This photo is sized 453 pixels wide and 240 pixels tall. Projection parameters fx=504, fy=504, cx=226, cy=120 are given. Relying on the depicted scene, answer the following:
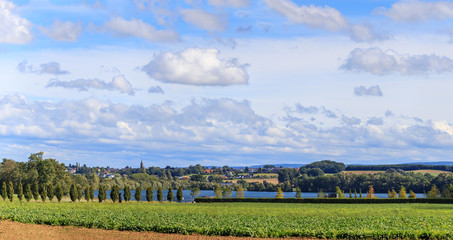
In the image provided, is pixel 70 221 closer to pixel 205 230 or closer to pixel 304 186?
pixel 205 230

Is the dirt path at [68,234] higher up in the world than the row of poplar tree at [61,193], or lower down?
lower down

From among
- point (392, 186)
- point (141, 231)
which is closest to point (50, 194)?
point (141, 231)

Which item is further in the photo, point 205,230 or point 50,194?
point 50,194

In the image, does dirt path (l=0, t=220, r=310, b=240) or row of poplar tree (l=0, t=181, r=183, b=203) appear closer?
dirt path (l=0, t=220, r=310, b=240)

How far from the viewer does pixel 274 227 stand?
35.4 m

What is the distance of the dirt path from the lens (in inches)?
1283

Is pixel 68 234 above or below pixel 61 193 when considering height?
below

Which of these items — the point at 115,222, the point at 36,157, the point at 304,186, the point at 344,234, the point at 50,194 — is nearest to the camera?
the point at 344,234

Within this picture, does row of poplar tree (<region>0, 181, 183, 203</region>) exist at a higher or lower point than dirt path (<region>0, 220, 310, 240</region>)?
higher

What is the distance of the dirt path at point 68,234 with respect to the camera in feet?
107

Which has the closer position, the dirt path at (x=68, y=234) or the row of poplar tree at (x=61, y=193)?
the dirt path at (x=68, y=234)

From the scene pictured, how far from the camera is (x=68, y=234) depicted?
113 ft

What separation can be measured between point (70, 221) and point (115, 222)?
4165mm

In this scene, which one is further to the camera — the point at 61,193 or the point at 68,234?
the point at 61,193
